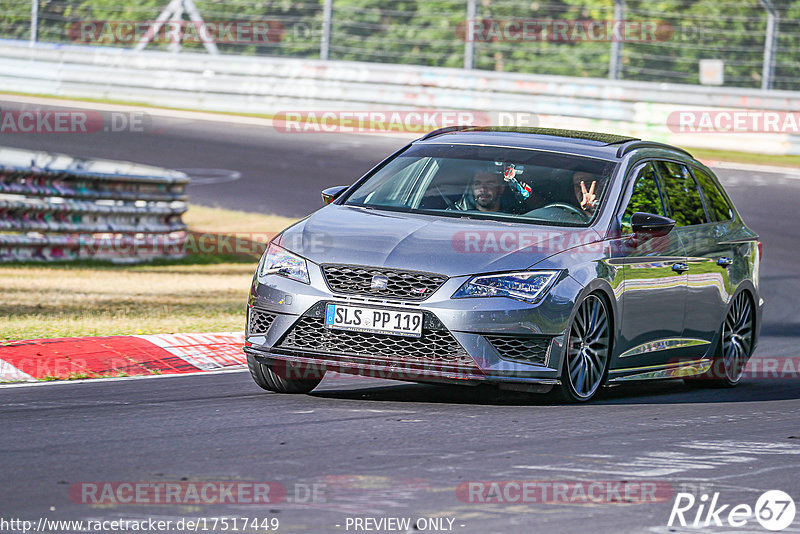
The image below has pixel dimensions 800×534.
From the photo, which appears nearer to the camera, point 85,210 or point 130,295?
point 130,295

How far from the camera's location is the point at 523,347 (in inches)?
309

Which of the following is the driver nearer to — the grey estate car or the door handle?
the grey estate car

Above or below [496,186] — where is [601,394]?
below

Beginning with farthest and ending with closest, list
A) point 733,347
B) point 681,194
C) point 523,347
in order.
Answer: point 733,347 → point 681,194 → point 523,347

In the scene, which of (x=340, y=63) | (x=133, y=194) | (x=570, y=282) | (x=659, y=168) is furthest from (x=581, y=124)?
(x=570, y=282)

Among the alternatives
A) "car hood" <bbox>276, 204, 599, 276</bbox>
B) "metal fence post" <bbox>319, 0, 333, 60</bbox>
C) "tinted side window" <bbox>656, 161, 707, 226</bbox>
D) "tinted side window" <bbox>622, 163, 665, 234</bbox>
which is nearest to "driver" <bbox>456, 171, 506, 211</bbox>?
"car hood" <bbox>276, 204, 599, 276</bbox>

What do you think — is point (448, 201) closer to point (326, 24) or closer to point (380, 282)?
point (380, 282)

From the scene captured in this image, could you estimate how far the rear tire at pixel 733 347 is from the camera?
1009 centimetres

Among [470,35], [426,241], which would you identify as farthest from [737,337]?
[470,35]

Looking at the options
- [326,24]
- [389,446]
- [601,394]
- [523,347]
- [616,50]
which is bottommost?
[601,394]

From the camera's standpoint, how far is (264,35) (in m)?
43.1

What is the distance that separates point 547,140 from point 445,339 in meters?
2.22

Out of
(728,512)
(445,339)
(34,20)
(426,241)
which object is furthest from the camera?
(34,20)

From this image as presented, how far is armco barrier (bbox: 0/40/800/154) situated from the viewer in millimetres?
25859
